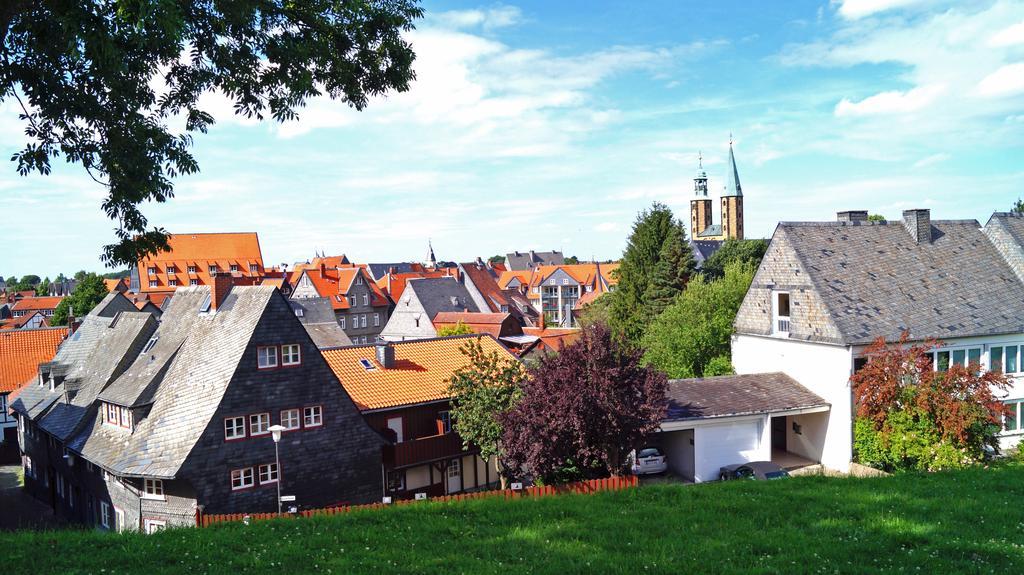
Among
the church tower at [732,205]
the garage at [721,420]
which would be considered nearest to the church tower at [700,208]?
the church tower at [732,205]

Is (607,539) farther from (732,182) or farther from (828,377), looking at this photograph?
(732,182)

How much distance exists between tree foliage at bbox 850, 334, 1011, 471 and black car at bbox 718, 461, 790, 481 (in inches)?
150

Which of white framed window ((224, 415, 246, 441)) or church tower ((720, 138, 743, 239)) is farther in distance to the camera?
church tower ((720, 138, 743, 239))

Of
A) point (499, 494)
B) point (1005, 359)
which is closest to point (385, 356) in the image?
point (499, 494)

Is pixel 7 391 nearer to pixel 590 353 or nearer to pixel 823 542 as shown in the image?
pixel 590 353

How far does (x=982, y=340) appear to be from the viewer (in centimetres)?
2878

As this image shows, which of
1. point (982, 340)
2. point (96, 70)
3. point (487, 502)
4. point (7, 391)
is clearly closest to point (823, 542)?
point (487, 502)

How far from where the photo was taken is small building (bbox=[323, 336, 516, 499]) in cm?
2741

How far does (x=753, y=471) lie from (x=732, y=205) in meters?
127

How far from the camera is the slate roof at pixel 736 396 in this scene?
2669 centimetres

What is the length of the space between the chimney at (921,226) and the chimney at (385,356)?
23907 mm

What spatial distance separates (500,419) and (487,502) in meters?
6.95

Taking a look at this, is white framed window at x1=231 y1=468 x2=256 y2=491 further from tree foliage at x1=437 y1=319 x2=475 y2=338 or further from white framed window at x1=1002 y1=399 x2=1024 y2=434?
white framed window at x1=1002 y1=399 x2=1024 y2=434

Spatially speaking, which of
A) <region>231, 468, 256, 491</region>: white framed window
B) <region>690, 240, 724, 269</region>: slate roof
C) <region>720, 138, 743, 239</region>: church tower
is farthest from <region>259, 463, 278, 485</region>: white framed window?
<region>720, 138, 743, 239</region>: church tower
